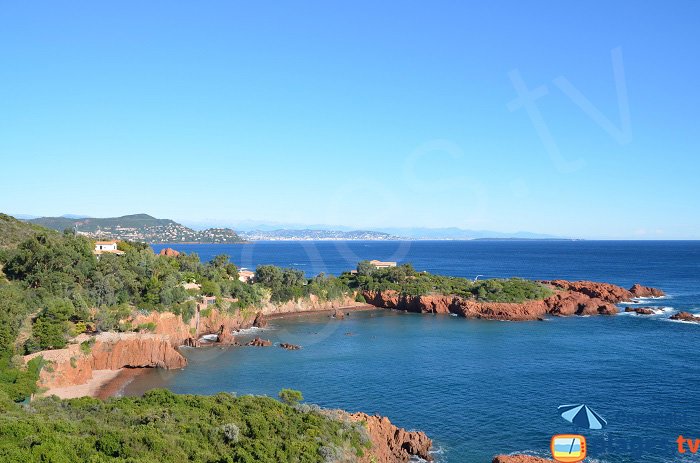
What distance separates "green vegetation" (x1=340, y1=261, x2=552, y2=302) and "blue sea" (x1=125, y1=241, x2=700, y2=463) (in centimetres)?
855

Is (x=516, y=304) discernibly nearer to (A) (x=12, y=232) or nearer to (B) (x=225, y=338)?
(B) (x=225, y=338)

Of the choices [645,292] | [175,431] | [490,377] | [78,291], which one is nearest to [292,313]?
[78,291]

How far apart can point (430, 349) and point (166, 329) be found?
23.1 m

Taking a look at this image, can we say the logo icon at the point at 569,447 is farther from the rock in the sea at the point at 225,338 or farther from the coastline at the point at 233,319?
the rock in the sea at the point at 225,338

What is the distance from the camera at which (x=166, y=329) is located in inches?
1842

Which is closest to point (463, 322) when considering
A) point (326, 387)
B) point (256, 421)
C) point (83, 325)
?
point (326, 387)

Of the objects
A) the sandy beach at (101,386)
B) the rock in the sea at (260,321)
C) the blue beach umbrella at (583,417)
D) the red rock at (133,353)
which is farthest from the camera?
the rock in the sea at (260,321)

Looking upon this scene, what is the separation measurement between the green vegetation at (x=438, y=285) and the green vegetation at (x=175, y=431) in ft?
158

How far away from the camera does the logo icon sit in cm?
1184

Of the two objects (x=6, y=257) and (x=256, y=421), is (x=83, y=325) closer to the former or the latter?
(x=6, y=257)

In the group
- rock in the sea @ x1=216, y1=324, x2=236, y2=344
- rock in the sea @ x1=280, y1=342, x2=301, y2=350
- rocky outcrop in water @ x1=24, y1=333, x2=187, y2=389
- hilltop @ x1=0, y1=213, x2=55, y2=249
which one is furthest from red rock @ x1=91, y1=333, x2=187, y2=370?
hilltop @ x1=0, y1=213, x2=55, y2=249

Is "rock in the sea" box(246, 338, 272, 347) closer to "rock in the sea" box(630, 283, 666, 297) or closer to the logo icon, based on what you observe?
the logo icon

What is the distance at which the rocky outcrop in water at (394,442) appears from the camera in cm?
2411

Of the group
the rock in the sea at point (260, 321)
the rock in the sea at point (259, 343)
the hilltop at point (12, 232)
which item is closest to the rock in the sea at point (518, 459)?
the rock in the sea at point (259, 343)
